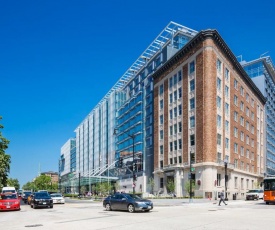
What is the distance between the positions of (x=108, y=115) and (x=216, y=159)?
64133mm

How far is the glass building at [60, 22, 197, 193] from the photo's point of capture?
86.6 meters

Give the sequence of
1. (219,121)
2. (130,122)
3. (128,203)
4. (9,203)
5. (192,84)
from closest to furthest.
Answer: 1. (128,203)
2. (9,203)
3. (219,121)
4. (192,84)
5. (130,122)

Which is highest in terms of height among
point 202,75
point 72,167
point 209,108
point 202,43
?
point 202,43

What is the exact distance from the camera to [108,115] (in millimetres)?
122000

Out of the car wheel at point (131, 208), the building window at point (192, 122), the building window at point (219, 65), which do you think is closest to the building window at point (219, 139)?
the building window at point (192, 122)

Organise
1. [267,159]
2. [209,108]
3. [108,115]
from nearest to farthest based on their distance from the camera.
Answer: [209,108] < [267,159] < [108,115]

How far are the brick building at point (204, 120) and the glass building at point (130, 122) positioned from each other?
8584mm

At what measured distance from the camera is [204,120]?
6241cm

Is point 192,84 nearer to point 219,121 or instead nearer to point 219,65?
point 219,65

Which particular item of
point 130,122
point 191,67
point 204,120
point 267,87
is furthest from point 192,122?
point 267,87

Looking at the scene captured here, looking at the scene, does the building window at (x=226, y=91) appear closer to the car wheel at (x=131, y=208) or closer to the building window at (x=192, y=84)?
the building window at (x=192, y=84)

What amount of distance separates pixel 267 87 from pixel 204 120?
6405cm

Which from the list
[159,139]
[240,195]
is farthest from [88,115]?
[240,195]

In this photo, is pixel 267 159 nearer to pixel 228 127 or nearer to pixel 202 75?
pixel 228 127
